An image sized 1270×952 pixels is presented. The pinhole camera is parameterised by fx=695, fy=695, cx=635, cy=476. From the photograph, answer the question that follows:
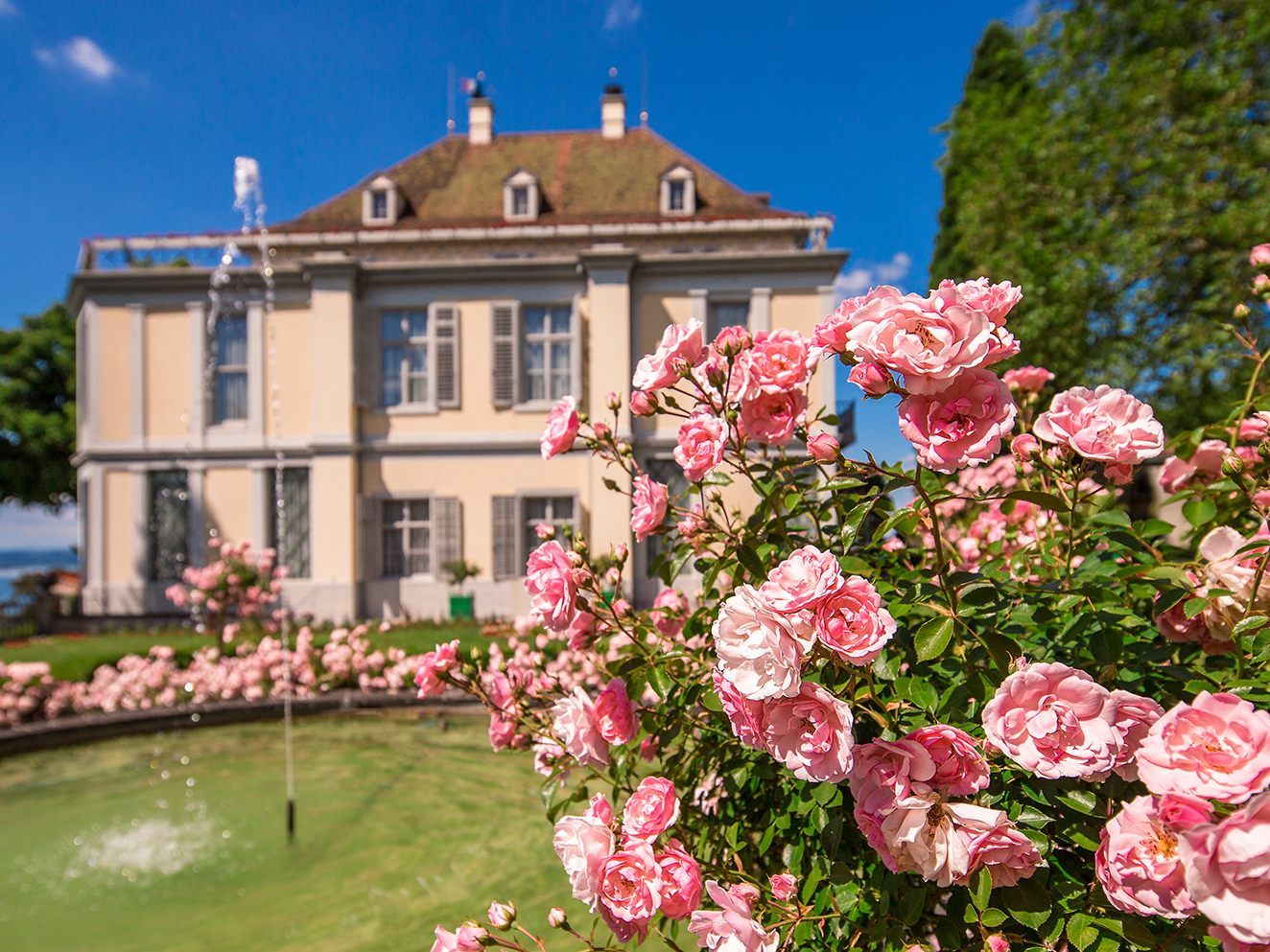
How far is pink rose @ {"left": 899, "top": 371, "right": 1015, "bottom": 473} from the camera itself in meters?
1.09

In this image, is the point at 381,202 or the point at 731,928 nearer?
the point at 731,928

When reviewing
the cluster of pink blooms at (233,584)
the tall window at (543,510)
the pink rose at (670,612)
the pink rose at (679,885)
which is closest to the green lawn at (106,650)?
the cluster of pink blooms at (233,584)

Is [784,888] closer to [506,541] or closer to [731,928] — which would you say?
[731,928]

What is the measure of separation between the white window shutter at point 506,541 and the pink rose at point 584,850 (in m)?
13.2

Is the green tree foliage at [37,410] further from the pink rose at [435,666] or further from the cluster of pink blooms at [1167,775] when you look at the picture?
the cluster of pink blooms at [1167,775]

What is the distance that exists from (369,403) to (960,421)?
14500 millimetres

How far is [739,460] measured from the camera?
1604 mm

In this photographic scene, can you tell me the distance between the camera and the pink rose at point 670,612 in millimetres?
2104

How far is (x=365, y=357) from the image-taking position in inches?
564

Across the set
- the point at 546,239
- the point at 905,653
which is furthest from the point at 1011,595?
the point at 546,239

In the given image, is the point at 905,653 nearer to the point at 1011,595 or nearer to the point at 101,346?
the point at 1011,595

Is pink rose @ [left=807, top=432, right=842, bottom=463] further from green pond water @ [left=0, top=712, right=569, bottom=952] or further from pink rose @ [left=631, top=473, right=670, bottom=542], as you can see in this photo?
green pond water @ [left=0, top=712, right=569, bottom=952]

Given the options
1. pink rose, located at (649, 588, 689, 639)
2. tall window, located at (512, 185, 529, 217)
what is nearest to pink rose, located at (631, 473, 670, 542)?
Answer: pink rose, located at (649, 588, 689, 639)

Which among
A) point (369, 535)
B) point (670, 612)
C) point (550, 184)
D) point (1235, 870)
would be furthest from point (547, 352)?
point (1235, 870)
